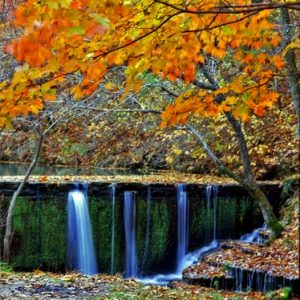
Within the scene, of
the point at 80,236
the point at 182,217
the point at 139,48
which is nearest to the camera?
the point at 139,48

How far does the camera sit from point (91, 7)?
434cm

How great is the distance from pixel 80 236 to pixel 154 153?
721cm

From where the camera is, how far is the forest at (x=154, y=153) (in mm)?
5043

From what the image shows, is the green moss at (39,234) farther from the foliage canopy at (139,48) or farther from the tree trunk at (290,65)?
the foliage canopy at (139,48)

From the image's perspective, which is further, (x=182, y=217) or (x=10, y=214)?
(x=182, y=217)

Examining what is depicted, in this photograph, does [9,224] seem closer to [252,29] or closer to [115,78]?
[115,78]

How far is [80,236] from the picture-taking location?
1266cm

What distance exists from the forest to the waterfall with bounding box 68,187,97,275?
22mm

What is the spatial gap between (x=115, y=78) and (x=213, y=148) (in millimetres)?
4371

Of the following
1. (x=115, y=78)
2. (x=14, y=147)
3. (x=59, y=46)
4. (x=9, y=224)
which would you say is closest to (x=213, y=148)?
(x=115, y=78)

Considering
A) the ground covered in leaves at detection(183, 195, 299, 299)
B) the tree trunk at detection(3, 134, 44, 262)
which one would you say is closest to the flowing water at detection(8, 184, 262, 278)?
the tree trunk at detection(3, 134, 44, 262)

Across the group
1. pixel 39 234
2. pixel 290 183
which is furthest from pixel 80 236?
pixel 290 183

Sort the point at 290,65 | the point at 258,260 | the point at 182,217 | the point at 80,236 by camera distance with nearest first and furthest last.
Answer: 1. the point at 290,65
2. the point at 258,260
3. the point at 80,236
4. the point at 182,217

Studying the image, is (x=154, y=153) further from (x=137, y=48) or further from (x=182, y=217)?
(x=137, y=48)
